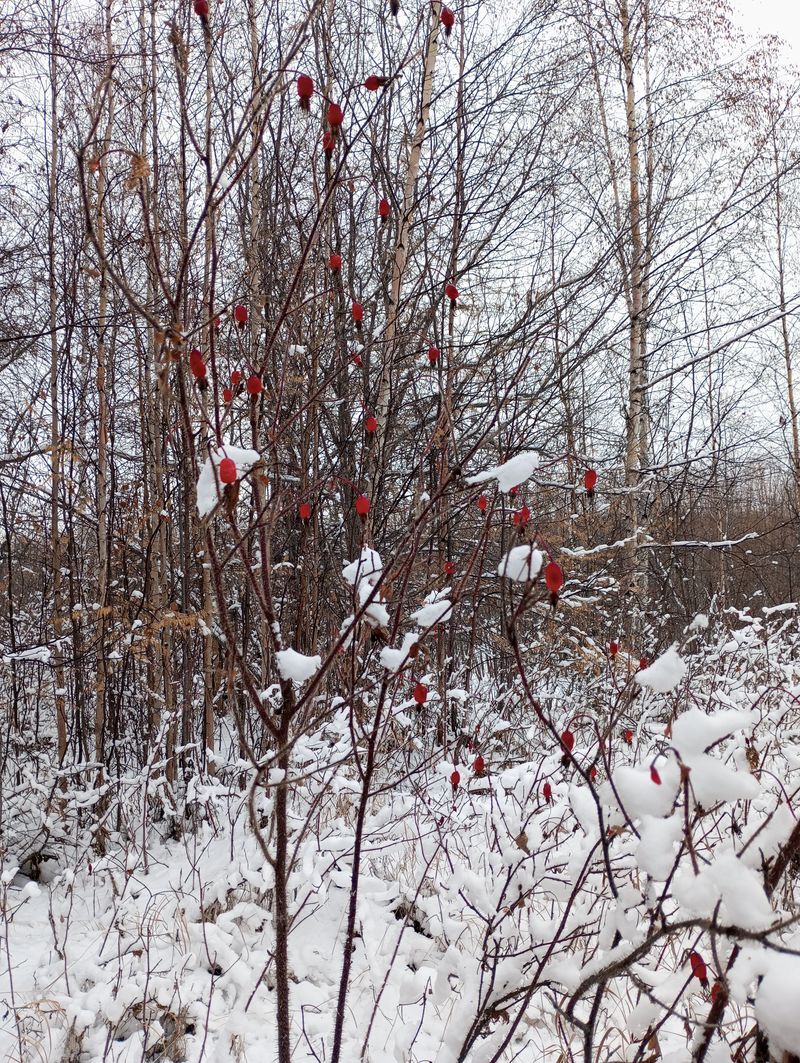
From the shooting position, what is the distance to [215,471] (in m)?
0.88

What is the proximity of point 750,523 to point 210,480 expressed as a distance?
16.3 metres

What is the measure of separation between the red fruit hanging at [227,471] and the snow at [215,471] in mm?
11

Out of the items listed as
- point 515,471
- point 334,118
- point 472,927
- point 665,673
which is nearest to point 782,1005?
point 665,673

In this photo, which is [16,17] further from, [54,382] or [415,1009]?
[415,1009]

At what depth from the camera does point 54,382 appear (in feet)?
12.6

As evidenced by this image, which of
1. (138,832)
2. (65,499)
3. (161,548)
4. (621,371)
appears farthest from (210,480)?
(621,371)

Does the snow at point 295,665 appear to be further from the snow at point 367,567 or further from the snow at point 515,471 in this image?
the snow at point 515,471

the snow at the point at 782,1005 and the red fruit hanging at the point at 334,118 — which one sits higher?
the red fruit hanging at the point at 334,118

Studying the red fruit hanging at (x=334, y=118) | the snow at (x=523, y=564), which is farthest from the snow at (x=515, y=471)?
A: the red fruit hanging at (x=334, y=118)

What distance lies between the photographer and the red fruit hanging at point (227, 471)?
87cm

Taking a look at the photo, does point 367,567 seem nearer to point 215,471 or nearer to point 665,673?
point 215,471

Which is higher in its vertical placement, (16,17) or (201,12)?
(16,17)

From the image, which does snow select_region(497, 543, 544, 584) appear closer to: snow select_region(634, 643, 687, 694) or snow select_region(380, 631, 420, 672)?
snow select_region(634, 643, 687, 694)

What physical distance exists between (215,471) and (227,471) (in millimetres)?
20
